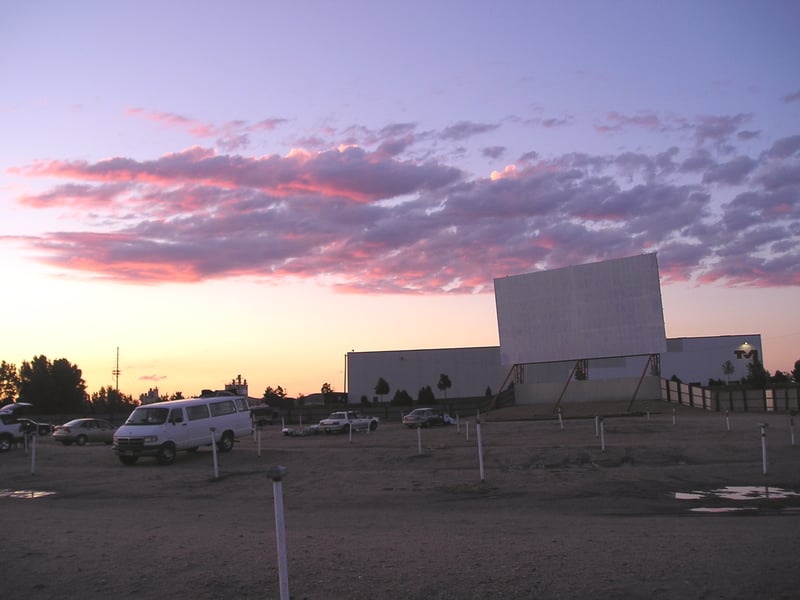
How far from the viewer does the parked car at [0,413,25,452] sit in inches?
1310

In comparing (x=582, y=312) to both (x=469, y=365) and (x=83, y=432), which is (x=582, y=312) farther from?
(x=469, y=365)

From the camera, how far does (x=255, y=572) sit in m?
8.66

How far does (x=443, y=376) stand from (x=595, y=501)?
71106mm

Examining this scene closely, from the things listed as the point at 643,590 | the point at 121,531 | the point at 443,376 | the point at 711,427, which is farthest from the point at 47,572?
the point at 443,376

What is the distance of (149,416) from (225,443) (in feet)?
9.94

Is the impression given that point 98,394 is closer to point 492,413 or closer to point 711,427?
point 492,413

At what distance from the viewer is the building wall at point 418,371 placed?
95562 mm

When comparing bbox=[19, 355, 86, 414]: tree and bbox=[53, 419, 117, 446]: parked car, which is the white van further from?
bbox=[19, 355, 86, 414]: tree

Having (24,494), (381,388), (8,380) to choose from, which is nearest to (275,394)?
(381,388)

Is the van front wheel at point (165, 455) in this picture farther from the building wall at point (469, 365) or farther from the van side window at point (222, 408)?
the building wall at point (469, 365)

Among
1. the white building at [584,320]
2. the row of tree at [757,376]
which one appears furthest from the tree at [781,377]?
the white building at [584,320]

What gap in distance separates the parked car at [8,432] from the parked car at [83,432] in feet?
18.5

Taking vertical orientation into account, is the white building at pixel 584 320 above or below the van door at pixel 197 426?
above

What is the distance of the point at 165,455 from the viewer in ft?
84.8
